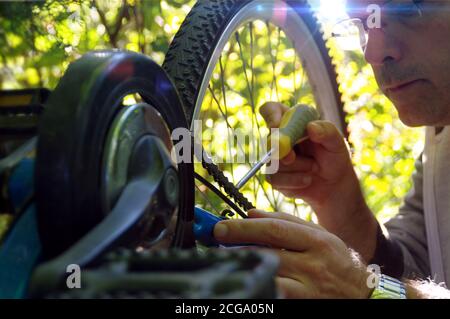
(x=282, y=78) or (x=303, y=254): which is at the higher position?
(x=282, y=78)

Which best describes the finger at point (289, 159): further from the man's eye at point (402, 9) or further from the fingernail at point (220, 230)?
the fingernail at point (220, 230)

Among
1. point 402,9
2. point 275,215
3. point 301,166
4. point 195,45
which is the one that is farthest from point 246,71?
point 275,215

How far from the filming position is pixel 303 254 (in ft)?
2.48

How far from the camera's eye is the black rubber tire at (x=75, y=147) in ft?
1.57

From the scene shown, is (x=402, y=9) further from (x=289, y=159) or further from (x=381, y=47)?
(x=289, y=159)

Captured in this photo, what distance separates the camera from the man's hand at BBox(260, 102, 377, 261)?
1223mm

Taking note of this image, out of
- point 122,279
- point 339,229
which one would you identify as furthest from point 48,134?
point 339,229

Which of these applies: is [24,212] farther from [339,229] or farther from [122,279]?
[339,229]

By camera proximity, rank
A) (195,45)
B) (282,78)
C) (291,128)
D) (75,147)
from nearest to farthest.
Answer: (75,147), (195,45), (291,128), (282,78)

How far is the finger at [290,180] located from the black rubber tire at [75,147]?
0.76m

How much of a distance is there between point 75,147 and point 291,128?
2.28 ft

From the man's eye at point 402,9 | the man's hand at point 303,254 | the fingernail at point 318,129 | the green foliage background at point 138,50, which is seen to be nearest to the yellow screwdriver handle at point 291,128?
the fingernail at point 318,129

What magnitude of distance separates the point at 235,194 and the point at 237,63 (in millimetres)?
1054

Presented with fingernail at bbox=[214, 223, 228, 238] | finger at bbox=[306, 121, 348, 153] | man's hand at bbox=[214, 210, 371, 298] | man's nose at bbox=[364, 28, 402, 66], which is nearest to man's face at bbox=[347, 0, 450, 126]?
man's nose at bbox=[364, 28, 402, 66]
